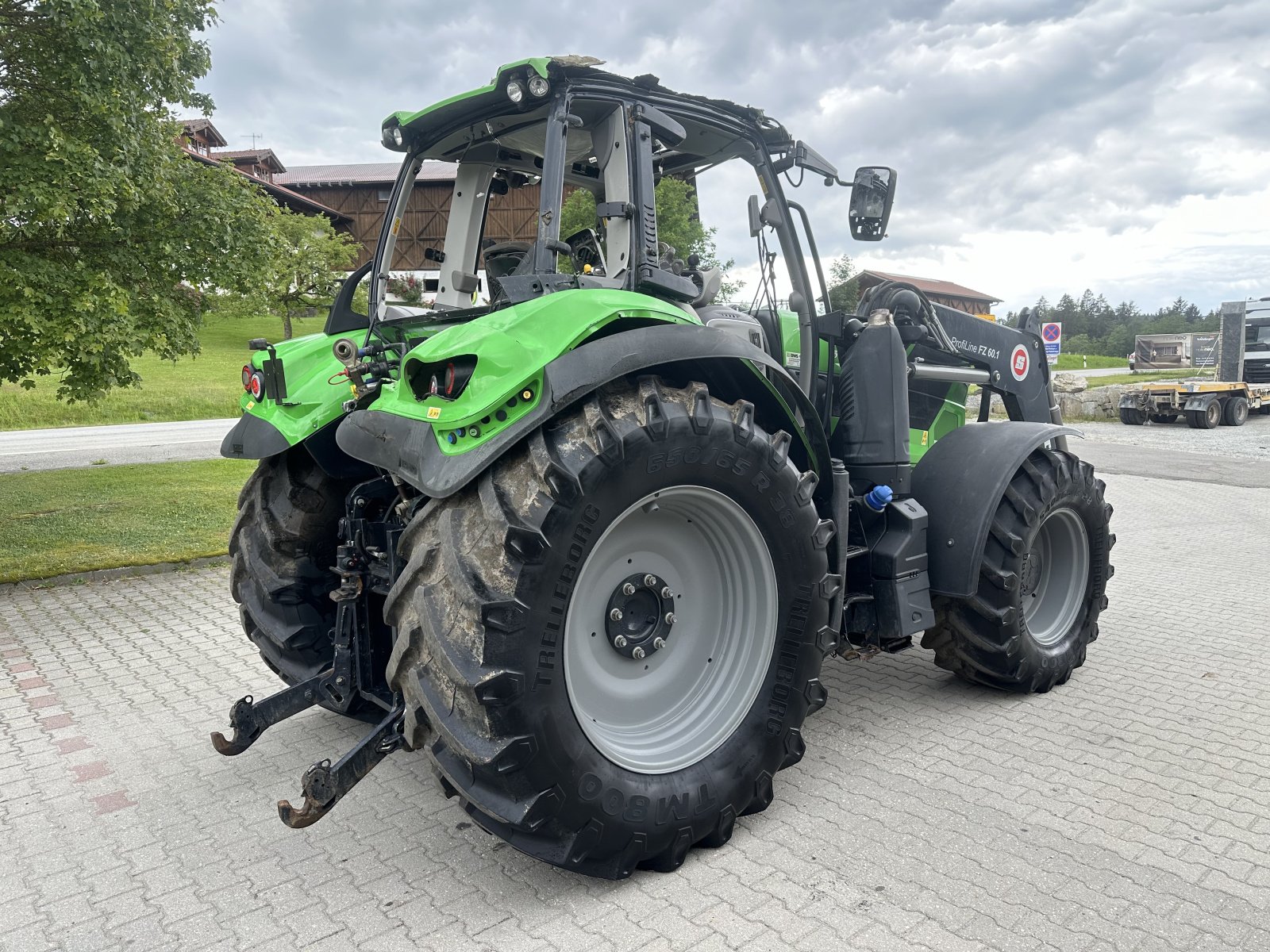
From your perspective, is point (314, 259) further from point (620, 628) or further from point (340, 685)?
point (620, 628)

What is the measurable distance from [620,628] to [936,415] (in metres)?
2.95

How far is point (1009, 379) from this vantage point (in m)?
5.27

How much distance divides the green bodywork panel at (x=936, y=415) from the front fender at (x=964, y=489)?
174 millimetres

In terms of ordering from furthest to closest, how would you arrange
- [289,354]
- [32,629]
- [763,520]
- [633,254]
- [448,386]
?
A: 1. [32,629]
2. [289,354]
3. [633,254]
4. [763,520]
5. [448,386]

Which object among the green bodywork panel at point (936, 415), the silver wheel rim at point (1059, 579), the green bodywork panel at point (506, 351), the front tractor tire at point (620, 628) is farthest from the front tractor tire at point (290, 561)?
the silver wheel rim at point (1059, 579)

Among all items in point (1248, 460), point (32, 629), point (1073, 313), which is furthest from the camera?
point (1073, 313)

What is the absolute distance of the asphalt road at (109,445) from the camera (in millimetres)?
14055

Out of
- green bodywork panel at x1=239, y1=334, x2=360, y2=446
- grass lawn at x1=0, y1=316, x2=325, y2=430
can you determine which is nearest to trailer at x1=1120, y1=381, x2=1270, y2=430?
grass lawn at x1=0, y1=316, x2=325, y2=430

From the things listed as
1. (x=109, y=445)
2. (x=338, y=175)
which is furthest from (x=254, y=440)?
(x=338, y=175)

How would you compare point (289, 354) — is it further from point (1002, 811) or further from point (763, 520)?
point (1002, 811)

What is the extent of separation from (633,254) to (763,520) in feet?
3.65

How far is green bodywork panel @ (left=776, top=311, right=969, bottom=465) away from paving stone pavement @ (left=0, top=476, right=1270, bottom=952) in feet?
4.05

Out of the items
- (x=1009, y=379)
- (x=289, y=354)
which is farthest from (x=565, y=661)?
(x=1009, y=379)

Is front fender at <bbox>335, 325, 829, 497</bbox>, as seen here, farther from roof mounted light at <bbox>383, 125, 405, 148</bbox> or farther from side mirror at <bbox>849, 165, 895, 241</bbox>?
roof mounted light at <bbox>383, 125, 405, 148</bbox>
